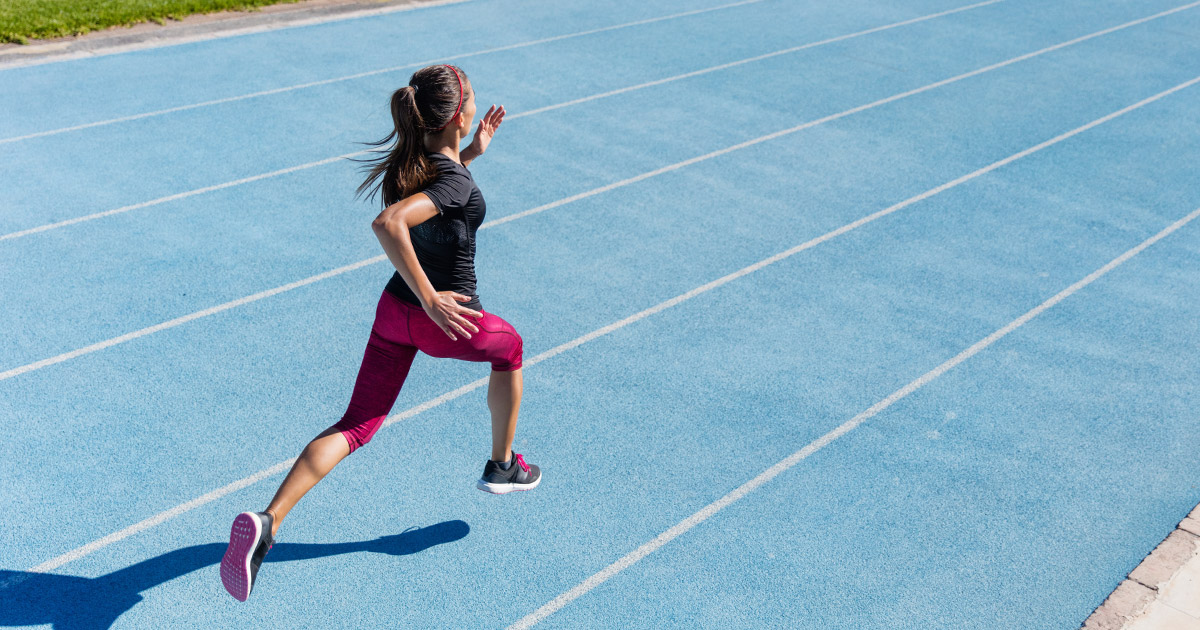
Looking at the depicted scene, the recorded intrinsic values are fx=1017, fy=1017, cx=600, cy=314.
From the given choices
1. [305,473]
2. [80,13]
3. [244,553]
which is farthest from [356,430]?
[80,13]

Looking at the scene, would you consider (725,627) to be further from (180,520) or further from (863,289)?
(863,289)

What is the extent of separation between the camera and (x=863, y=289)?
672 cm

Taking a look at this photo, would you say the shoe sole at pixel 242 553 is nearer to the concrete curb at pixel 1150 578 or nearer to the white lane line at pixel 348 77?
the concrete curb at pixel 1150 578

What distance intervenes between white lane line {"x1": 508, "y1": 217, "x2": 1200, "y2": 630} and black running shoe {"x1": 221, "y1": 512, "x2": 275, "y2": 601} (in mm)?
967

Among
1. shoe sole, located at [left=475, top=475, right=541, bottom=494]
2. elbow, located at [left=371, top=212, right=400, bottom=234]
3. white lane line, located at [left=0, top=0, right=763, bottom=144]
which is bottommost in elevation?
shoe sole, located at [left=475, top=475, right=541, bottom=494]

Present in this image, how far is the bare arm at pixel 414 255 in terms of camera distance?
327 centimetres

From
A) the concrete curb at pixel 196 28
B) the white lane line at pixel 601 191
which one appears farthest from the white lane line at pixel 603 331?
the concrete curb at pixel 196 28

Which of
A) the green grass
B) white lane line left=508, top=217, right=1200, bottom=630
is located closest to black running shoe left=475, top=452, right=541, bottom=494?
white lane line left=508, top=217, right=1200, bottom=630

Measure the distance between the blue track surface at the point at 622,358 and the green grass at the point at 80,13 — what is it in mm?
926

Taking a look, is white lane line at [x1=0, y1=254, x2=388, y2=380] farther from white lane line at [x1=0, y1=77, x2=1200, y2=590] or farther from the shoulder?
the shoulder

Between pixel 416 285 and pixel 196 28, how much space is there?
970 centimetres

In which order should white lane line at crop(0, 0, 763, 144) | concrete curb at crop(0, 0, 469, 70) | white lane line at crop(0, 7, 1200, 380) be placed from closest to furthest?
1. white lane line at crop(0, 7, 1200, 380)
2. white lane line at crop(0, 0, 763, 144)
3. concrete curb at crop(0, 0, 469, 70)

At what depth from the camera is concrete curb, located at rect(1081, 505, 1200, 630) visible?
13.2 feet

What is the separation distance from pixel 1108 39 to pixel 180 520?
1386 centimetres
